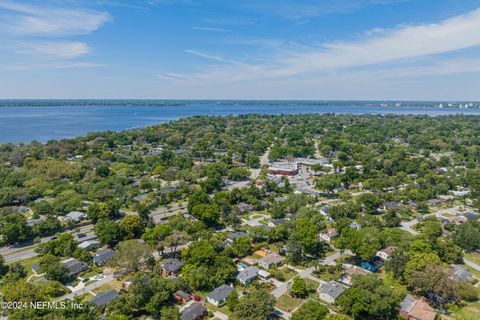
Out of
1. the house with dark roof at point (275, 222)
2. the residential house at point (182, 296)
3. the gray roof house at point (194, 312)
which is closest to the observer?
the gray roof house at point (194, 312)

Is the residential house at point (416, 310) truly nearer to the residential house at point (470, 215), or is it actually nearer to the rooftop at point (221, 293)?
the rooftop at point (221, 293)

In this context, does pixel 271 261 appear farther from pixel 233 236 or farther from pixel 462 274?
pixel 462 274

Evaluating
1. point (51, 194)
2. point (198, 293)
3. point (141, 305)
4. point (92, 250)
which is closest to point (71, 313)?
point (141, 305)

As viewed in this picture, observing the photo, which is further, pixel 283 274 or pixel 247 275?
pixel 283 274

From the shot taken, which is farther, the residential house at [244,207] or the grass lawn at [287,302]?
the residential house at [244,207]

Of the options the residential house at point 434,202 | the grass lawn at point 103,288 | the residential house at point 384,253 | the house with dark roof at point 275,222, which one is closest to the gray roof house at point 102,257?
the grass lawn at point 103,288

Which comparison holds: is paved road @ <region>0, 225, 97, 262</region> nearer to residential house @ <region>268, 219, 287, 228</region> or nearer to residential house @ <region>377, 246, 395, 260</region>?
residential house @ <region>268, 219, 287, 228</region>

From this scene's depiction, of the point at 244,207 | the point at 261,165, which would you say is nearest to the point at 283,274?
the point at 244,207

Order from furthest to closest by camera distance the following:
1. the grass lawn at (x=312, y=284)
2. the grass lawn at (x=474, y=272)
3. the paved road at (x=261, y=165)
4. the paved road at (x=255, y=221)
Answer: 1. the paved road at (x=261, y=165)
2. the paved road at (x=255, y=221)
3. the grass lawn at (x=474, y=272)
4. the grass lawn at (x=312, y=284)
